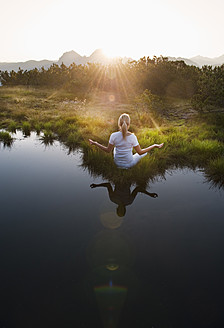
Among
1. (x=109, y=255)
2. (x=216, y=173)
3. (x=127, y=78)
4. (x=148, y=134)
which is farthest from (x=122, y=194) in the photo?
(x=127, y=78)

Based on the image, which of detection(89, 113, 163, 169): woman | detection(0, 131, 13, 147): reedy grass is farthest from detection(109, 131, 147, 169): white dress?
detection(0, 131, 13, 147): reedy grass

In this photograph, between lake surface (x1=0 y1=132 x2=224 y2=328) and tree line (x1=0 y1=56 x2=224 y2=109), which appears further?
tree line (x1=0 y1=56 x2=224 y2=109)

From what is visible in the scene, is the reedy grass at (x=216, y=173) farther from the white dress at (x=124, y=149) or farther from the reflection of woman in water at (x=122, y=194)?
the white dress at (x=124, y=149)

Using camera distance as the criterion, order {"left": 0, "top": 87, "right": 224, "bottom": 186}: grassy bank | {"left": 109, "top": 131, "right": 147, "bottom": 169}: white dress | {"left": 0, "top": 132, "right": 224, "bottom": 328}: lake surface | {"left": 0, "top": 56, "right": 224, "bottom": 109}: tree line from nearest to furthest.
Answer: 1. {"left": 0, "top": 132, "right": 224, "bottom": 328}: lake surface
2. {"left": 109, "top": 131, "right": 147, "bottom": 169}: white dress
3. {"left": 0, "top": 87, "right": 224, "bottom": 186}: grassy bank
4. {"left": 0, "top": 56, "right": 224, "bottom": 109}: tree line

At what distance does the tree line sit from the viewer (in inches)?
699

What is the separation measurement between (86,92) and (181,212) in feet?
59.5

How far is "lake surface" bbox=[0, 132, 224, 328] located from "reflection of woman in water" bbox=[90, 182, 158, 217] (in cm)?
2

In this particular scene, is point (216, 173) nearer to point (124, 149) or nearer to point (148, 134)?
point (124, 149)

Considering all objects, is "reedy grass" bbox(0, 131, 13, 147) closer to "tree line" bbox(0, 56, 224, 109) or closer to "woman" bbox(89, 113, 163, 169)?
"woman" bbox(89, 113, 163, 169)

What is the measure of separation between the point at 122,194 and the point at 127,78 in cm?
1850

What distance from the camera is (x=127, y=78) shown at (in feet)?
65.9

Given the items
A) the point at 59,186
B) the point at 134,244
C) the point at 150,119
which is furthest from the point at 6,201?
the point at 150,119

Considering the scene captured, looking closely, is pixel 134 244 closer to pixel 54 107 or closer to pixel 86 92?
pixel 54 107

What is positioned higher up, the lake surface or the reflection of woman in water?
the reflection of woman in water
